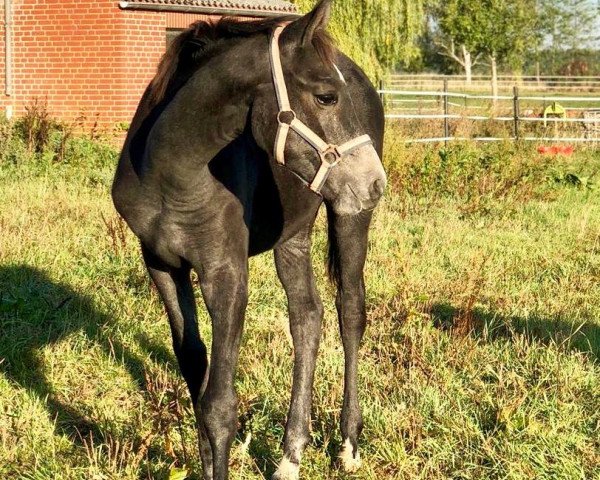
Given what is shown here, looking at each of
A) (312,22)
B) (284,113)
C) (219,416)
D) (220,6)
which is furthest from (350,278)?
(220,6)

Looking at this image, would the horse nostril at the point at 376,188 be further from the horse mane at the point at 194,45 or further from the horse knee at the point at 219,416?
the horse knee at the point at 219,416

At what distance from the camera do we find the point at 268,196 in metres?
4.60

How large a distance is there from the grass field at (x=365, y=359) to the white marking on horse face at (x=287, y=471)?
3.7 inches

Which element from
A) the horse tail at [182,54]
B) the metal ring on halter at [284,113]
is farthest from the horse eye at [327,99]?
the horse tail at [182,54]

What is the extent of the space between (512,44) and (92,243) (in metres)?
60.7

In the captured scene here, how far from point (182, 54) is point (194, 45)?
8 centimetres

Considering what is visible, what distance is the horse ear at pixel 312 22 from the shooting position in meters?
3.64

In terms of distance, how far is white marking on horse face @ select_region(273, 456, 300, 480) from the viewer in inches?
178

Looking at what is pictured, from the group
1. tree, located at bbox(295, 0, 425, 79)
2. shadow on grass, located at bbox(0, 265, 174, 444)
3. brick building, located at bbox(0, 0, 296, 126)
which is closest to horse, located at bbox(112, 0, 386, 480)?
shadow on grass, located at bbox(0, 265, 174, 444)

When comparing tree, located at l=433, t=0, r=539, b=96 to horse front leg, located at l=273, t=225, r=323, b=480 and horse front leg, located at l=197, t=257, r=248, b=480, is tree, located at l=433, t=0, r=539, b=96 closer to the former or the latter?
horse front leg, located at l=273, t=225, r=323, b=480

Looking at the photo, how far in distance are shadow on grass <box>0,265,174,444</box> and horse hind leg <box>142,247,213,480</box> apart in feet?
1.93

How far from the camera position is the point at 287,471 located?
4547 millimetres

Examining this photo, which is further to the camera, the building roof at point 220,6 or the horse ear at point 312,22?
the building roof at point 220,6

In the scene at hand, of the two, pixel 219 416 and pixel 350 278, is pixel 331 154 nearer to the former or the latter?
pixel 219 416
